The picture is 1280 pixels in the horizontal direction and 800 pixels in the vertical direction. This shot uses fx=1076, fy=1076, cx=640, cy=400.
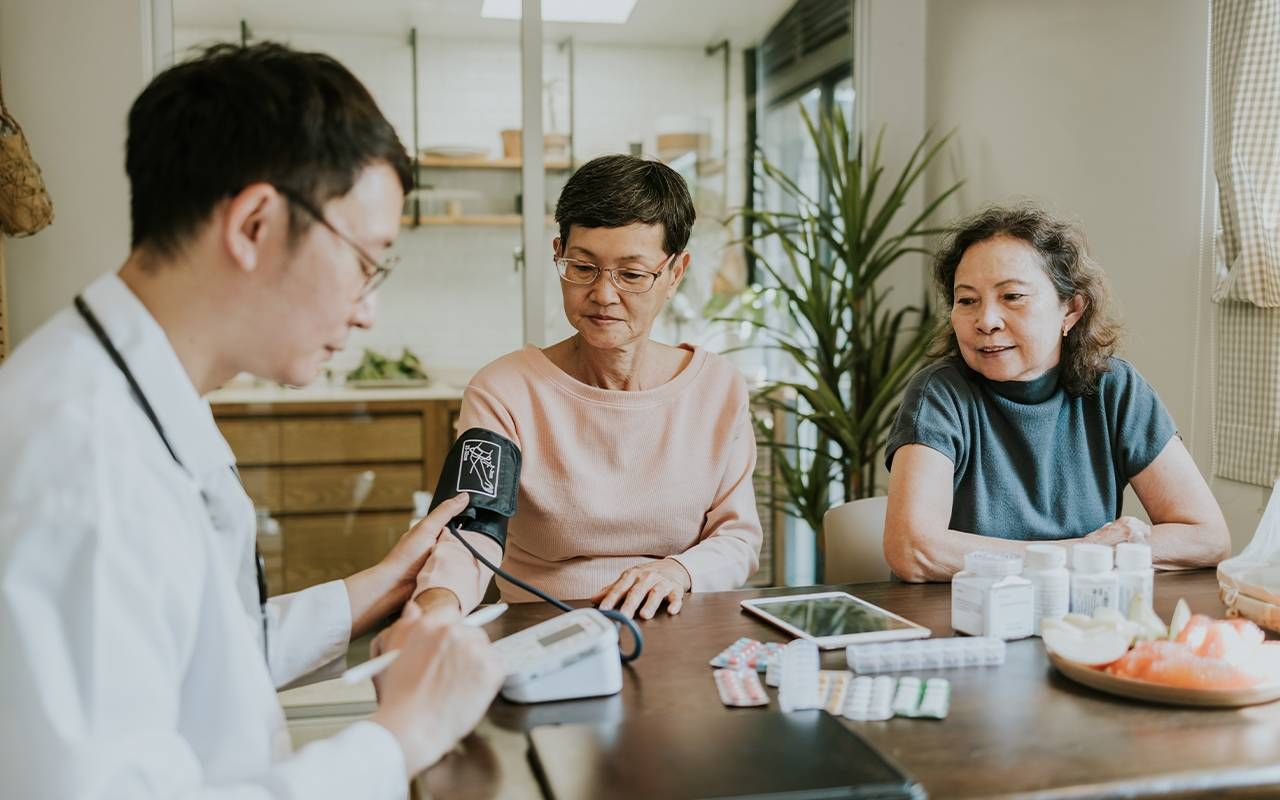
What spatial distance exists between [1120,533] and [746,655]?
0.80m

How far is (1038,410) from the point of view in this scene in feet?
6.63

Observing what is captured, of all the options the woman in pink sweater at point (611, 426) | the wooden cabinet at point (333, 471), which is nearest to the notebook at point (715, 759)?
the woman in pink sweater at point (611, 426)

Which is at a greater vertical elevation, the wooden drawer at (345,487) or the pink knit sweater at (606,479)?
the pink knit sweater at (606,479)

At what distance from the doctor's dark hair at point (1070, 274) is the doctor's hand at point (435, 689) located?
144 cm

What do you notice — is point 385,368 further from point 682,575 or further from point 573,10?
point 682,575

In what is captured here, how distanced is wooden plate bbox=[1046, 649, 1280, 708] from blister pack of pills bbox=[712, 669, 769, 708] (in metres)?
0.37

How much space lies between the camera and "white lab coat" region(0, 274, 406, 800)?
2.43 feet

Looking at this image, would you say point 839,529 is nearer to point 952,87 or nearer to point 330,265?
point 330,265

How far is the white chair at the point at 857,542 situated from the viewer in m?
2.14

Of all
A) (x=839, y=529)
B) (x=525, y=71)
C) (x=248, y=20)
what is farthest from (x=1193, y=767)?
(x=248, y=20)

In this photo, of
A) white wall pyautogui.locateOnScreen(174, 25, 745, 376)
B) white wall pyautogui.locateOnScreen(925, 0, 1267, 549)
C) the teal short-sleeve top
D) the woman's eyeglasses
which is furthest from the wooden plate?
white wall pyautogui.locateOnScreen(174, 25, 745, 376)

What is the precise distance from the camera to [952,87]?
3.83 m

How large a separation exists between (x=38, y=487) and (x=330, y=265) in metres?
0.30

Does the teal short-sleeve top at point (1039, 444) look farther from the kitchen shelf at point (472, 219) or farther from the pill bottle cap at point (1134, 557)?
the kitchen shelf at point (472, 219)
